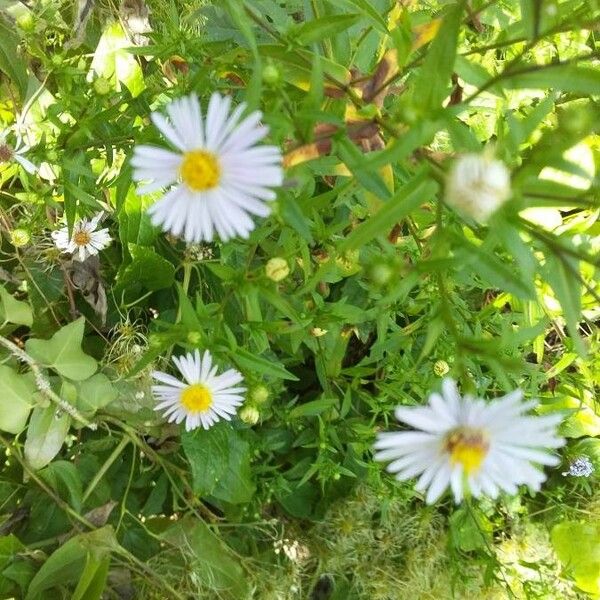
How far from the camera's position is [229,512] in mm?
1372

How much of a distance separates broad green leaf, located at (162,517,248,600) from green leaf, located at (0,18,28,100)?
867 mm

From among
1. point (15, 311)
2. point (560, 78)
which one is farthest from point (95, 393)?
point (560, 78)

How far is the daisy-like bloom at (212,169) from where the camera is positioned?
61 cm

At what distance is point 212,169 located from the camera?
0.65 meters

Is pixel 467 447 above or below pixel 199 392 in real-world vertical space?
below

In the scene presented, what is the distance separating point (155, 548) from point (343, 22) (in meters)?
1.05

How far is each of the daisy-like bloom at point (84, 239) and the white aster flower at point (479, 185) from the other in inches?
31.4

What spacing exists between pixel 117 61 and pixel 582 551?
130 cm

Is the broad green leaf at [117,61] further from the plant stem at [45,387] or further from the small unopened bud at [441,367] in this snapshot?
the small unopened bud at [441,367]

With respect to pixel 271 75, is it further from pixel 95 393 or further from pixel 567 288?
pixel 95 393

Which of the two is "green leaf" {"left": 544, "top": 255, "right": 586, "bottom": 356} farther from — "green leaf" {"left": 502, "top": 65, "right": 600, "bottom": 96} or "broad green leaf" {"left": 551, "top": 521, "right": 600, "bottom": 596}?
"broad green leaf" {"left": 551, "top": 521, "right": 600, "bottom": 596}

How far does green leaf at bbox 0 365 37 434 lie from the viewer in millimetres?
1160

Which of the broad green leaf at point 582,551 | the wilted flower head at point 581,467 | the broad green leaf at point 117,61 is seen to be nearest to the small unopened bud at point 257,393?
the broad green leaf at point 117,61

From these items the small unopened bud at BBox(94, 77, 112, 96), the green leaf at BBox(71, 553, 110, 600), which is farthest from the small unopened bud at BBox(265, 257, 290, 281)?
the green leaf at BBox(71, 553, 110, 600)
